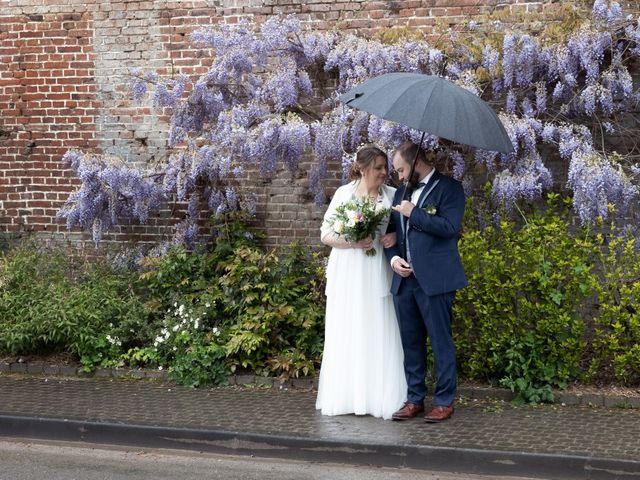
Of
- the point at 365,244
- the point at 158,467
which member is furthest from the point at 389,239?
the point at 158,467

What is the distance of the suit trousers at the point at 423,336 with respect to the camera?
670cm

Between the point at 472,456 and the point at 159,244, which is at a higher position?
the point at 159,244

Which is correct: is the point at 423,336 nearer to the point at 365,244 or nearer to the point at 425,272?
the point at 425,272

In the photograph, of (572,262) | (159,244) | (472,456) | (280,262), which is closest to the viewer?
(472,456)

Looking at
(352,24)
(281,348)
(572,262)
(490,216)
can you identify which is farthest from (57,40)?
(572,262)

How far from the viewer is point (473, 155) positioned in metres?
8.45

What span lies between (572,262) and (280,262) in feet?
8.93

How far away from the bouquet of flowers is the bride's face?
15 centimetres

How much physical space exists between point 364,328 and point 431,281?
0.69 m

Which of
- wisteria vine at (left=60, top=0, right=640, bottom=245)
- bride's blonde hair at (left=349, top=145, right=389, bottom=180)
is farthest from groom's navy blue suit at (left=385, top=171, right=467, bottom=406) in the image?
wisteria vine at (left=60, top=0, right=640, bottom=245)

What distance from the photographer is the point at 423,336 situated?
273 inches

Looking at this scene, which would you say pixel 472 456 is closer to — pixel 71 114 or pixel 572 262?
pixel 572 262

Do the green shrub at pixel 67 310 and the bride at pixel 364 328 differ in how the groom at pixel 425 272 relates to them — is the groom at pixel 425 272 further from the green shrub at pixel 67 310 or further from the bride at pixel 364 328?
the green shrub at pixel 67 310

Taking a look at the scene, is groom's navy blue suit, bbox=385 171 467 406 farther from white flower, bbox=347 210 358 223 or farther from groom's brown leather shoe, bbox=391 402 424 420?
white flower, bbox=347 210 358 223
